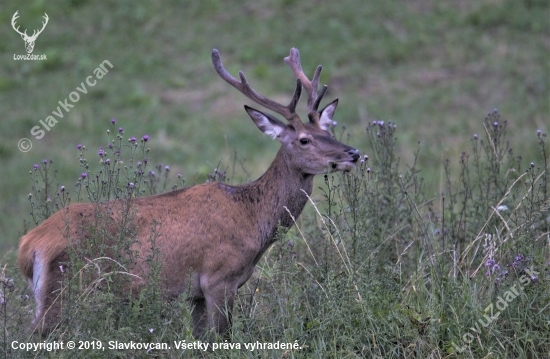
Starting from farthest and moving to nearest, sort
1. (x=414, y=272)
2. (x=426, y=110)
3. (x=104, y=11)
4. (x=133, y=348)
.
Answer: (x=104, y=11), (x=426, y=110), (x=414, y=272), (x=133, y=348)

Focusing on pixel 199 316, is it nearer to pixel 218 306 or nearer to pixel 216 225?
pixel 218 306

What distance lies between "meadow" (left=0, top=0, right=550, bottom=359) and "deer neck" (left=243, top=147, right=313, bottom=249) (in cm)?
26

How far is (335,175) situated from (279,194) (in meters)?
3.35

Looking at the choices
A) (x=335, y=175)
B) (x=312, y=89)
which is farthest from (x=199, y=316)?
(x=335, y=175)

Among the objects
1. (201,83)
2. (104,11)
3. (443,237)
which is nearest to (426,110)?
(201,83)

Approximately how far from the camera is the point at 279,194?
266 inches

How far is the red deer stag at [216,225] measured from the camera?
6.11 metres

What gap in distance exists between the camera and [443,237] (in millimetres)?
6707

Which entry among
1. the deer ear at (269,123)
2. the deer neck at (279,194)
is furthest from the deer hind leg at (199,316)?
the deer ear at (269,123)

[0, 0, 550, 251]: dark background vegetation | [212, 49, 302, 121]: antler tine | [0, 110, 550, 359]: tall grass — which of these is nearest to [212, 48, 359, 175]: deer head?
[212, 49, 302, 121]: antler tine

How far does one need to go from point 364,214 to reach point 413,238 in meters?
0.79

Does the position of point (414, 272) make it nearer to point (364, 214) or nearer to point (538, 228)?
point (364, 214)

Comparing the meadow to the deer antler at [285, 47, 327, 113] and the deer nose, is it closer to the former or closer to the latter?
the deer nose

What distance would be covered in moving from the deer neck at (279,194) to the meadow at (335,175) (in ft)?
0.85
